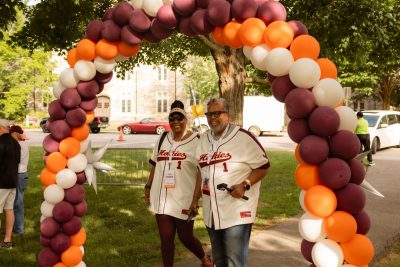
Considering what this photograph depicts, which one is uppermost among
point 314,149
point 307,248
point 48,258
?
point 314,149

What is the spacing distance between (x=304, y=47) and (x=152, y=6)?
5.01 ft

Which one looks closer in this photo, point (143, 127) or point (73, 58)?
point (73, 58)

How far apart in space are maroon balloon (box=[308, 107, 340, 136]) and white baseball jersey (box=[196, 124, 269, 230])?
2.22 feet

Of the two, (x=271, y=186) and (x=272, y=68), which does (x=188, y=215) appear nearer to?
(x=272, y=68)

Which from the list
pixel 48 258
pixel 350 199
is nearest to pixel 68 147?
pixel 48 258

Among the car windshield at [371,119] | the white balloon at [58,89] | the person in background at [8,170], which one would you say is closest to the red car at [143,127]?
the car windshield at [371,119]

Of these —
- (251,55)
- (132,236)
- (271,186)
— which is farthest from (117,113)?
(251,55)

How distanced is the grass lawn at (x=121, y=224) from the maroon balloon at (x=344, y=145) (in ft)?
10.0

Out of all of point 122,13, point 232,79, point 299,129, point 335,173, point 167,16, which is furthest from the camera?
point 232,79

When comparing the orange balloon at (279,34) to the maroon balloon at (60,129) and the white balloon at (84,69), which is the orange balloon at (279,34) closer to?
the white balloon at (84,69)

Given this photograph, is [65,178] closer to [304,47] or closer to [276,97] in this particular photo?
[276,97]

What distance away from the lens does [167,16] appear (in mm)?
4219

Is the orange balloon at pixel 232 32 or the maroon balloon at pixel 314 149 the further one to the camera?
the orange balloon at pixel 232 32

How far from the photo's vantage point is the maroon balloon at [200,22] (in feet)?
13.3
